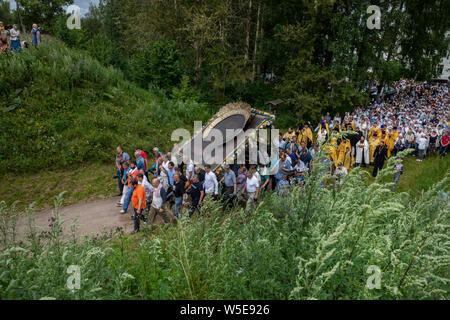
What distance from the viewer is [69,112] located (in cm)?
1648

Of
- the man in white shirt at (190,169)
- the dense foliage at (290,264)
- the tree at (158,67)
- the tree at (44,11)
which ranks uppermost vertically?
the tree at (44,11)

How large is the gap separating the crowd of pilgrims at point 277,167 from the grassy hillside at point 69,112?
2.53 metres

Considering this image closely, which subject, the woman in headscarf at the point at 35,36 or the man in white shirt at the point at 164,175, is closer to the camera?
the man in white shirt at the point at 164,175

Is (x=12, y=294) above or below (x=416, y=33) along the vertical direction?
below

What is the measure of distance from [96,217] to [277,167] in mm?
6702

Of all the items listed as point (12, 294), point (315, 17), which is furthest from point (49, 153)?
point (315, 17)

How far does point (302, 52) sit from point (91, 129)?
14.7m

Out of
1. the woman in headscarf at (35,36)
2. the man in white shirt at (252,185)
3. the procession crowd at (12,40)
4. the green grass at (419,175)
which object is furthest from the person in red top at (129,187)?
the woman in headscarf at (35,36)

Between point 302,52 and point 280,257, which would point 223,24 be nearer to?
point 302,52

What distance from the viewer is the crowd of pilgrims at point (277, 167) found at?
29.2ft

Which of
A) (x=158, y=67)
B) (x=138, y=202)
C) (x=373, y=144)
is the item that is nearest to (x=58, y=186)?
(x=138, y=202)

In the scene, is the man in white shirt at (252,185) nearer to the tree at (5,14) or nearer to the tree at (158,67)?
the tree at (158,67)

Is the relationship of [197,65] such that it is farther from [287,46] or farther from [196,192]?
[196,192]

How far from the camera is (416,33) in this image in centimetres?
2481
